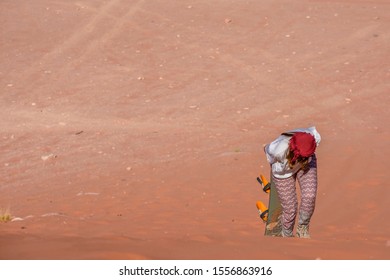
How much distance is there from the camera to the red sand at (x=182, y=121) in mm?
8781

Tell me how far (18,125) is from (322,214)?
17.9 ft

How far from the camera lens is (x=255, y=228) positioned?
30.9 feet

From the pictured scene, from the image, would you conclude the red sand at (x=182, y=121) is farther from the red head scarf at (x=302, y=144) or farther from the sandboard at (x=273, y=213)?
the red head scarf at (x=302, y=144)

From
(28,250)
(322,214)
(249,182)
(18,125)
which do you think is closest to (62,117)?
(18,125)

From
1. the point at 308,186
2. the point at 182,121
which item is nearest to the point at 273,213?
the point at 308,186

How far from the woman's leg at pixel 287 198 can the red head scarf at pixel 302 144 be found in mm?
372

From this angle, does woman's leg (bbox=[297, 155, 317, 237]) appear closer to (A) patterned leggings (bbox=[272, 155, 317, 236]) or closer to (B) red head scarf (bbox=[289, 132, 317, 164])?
(A) patterned leggings (bbox=[272, 155, 317, 236])

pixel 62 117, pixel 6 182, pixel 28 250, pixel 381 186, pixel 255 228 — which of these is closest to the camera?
pixel 28 250

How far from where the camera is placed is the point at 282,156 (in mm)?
7355

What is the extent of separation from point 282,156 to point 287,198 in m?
0.41

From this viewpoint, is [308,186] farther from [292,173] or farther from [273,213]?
[273,213]

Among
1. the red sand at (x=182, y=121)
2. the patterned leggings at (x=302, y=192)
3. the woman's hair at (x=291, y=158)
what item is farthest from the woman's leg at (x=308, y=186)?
the red sand at (x=182, y=121)

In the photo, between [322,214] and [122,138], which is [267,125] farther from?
[322,214]
